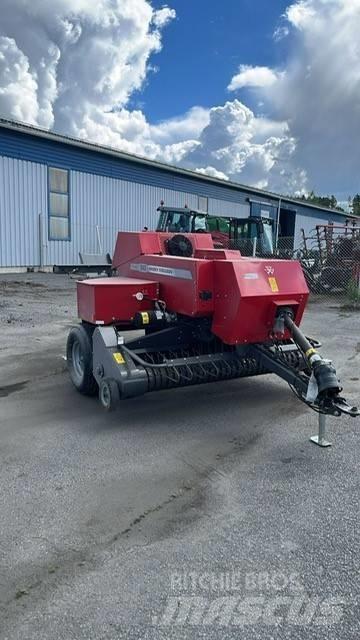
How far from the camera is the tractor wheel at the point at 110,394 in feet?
14.1

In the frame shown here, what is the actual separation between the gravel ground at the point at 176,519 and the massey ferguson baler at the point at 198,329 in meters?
0.42

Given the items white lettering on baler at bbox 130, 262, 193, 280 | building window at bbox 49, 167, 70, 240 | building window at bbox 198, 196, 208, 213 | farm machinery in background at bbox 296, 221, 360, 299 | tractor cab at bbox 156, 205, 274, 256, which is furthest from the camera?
building window at bbox 198, 196, 208, 213

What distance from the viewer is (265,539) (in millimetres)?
2799

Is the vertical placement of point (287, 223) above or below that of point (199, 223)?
above

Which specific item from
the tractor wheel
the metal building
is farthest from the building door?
the tractor wheel

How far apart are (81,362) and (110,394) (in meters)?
1.01

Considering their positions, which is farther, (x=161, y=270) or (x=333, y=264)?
(x=333, y=264)

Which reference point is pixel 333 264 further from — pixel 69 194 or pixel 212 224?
pixel 69 194

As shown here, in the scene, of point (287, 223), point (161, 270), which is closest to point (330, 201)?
point (287, 223)

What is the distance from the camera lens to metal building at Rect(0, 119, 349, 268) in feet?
62.4

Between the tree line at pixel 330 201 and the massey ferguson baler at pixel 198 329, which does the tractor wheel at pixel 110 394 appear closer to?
the massey ferguson baler at pixel 198 329

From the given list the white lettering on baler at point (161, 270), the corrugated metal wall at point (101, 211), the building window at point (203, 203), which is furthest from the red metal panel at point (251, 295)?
the building window at point (203, 203)

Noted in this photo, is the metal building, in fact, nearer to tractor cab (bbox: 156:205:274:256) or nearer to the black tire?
tractor cab (bbox: 156:205:274:256)

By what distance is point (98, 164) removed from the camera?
22.4 metres
